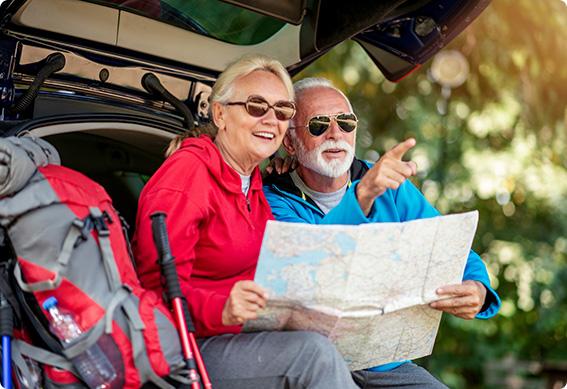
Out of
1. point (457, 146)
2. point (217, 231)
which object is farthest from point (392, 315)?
point (457, 146)

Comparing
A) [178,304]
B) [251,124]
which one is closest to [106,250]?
[178,304]

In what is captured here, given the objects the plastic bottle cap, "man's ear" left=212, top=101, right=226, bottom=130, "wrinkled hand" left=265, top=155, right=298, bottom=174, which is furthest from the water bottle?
"wrinkled hand" left=265, top=155, right=298, bottom=174

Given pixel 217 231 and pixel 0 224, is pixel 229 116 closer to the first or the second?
pixel 217 231

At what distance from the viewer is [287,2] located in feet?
11.7

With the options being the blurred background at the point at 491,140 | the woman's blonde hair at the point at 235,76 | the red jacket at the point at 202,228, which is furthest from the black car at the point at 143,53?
the blurred background at the point at 491,140

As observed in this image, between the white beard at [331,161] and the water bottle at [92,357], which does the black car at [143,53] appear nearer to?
the white beard at [331,161]

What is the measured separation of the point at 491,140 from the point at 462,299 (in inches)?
186

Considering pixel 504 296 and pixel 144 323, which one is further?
pixel 504 296

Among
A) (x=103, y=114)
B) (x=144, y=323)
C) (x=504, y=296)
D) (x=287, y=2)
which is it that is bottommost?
(x=504, y=296)

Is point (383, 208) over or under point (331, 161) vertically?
under

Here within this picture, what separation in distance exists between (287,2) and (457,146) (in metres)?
4.04

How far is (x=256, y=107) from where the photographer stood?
A: 3051 millimetres

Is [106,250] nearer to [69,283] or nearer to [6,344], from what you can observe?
[69,283]

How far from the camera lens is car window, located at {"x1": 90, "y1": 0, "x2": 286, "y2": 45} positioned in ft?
11.5
